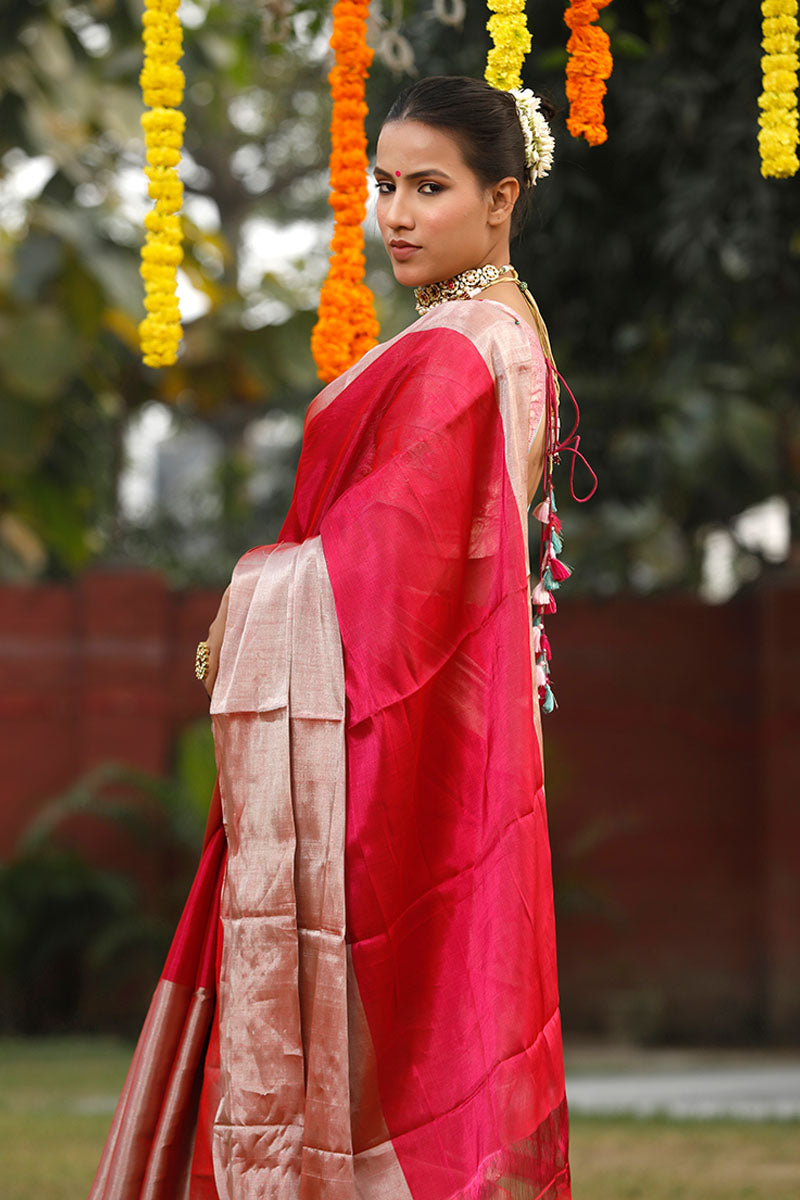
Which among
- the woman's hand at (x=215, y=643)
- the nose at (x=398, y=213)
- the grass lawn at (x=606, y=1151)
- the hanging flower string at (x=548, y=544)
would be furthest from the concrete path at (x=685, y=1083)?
the nose at (x=398, y=213)

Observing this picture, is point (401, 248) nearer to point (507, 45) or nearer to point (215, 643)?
point (507, 45)

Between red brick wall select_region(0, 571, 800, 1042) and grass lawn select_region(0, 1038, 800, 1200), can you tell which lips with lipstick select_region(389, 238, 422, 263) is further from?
red brick wall select_region(0, 571, 800, 1042)

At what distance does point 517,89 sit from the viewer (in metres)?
2.66

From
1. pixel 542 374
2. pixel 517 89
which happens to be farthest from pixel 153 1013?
pixel 517 89

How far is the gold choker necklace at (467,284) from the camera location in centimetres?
249

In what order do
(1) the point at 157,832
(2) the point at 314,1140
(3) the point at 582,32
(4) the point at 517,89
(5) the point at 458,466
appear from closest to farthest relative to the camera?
(2) the point at 314,1140 < (5) the point at 458,466 < (4) the point at 517,89 < (3) the point at 582,32 < (1) the point at 157,832

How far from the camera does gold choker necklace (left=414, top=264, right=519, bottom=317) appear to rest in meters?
2.49

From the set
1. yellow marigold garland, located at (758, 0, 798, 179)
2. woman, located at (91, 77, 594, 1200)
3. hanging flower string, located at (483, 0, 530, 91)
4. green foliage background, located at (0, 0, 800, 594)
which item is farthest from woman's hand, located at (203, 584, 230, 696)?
green foliage background, located at (0, 0, 800, 594)

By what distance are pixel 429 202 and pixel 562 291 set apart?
432 cm

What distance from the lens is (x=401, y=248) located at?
248cm

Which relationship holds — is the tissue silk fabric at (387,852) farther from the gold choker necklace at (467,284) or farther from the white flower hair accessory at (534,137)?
the white flower hair accessory at (534,137)

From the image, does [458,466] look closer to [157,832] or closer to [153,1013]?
[153,1013]

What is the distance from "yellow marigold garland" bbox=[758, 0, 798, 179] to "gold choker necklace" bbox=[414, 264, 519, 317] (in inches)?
28.6

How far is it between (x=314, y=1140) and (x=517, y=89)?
1686mm
